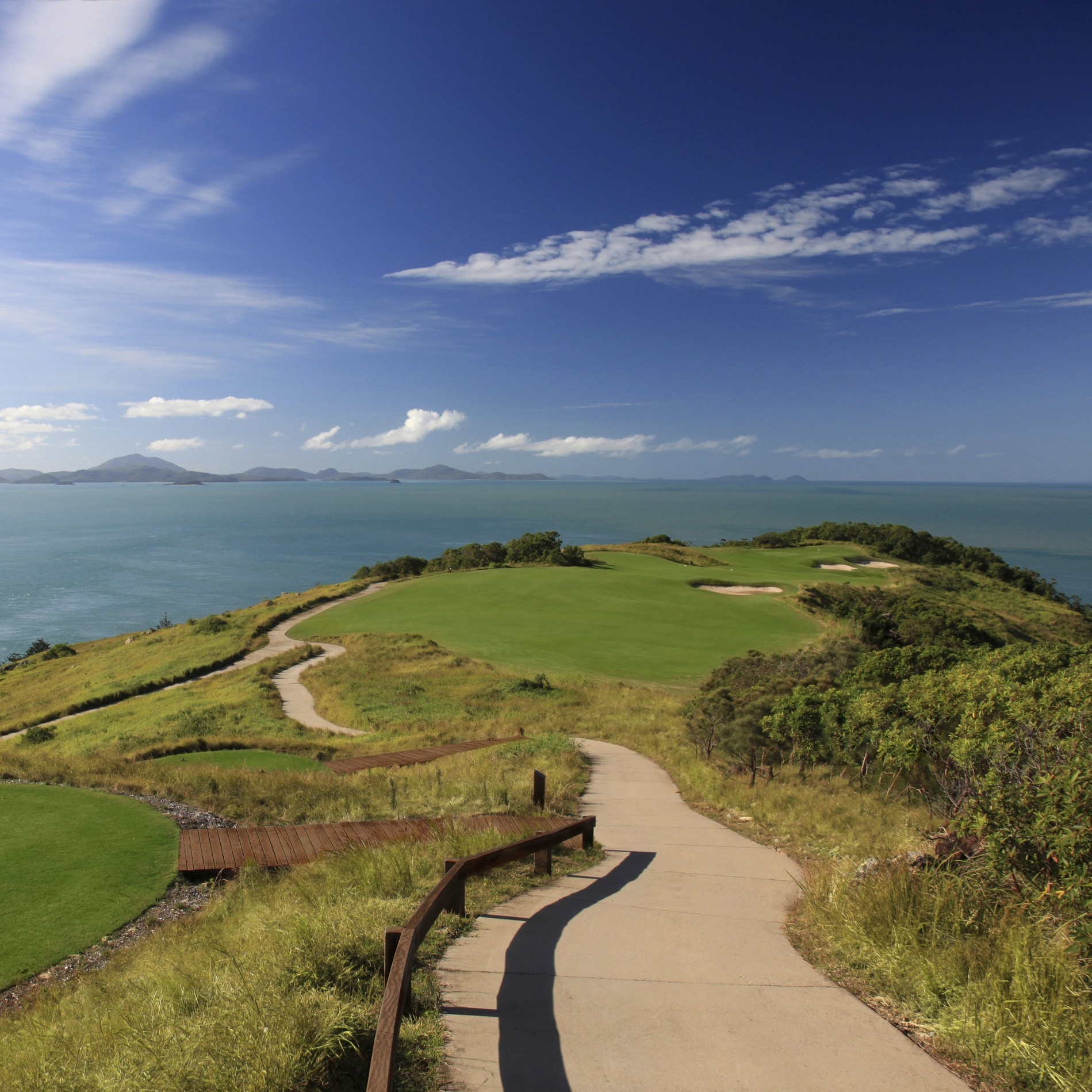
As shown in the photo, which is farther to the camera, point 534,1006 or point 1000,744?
point 1000,744

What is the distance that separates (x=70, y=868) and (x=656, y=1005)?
272 inches

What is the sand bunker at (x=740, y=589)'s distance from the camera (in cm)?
4838

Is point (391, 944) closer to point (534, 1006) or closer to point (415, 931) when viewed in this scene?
point (415, 931)

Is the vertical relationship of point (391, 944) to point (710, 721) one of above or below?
above

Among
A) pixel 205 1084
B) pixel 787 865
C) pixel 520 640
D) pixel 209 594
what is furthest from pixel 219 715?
pixel 209 594

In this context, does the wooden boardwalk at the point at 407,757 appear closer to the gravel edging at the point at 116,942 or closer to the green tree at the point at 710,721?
the green tree at the point at 710,721

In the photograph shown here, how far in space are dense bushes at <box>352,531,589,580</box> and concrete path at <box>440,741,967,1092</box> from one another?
5618 cm

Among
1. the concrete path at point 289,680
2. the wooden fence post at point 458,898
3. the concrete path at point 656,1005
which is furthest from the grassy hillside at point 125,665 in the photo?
the concrete path at point 656,1005

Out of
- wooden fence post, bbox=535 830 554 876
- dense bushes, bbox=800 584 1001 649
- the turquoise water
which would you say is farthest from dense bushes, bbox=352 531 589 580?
wooden fence post, bbox=535 830 554 876

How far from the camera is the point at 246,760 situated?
49.6ft

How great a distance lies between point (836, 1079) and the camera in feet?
10.5

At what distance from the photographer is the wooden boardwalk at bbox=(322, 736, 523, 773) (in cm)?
1427

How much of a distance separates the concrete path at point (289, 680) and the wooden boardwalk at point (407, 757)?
17.8ft

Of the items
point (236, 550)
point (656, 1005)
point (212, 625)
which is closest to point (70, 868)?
point (656, 1005)
